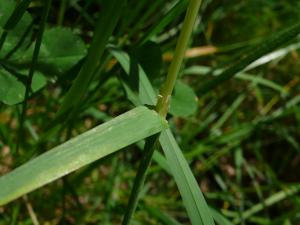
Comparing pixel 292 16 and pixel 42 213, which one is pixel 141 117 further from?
pixel 292 16

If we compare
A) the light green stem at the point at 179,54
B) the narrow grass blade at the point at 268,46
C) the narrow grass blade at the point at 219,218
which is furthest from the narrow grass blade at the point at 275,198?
the light green stem at the point at 179,54

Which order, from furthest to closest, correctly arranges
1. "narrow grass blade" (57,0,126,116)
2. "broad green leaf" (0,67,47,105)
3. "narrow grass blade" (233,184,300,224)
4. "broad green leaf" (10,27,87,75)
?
1. "narrow grass blade" (233,184,300,224)
2. "broad green leaf" (10,27,87,75)
3. "broad green leaf" (0,67,47,105)
4. "narrow grass blade" (57,0,126,116)

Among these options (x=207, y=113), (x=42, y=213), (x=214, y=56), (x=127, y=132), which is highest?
(x=214, y=56)

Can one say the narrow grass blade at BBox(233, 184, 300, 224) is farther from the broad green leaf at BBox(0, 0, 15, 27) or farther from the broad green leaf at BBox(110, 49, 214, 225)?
the broad green leaf at BBox(0, 0, 15, 27)

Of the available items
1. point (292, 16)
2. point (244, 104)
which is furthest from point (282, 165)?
point (292, 16)

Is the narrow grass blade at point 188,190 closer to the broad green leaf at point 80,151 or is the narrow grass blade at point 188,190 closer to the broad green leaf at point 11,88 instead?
the broad green leaf at point 80,151

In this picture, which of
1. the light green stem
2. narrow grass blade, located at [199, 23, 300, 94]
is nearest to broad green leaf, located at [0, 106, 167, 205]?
the light green stem

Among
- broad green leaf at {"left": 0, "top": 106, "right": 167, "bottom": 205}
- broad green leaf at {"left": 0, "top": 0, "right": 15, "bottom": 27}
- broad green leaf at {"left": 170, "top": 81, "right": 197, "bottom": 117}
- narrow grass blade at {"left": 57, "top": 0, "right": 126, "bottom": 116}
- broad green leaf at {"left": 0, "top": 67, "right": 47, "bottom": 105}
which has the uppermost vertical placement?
broad green leaf at {"left": 0, "top": 0, "right": 15, "bottom": 27}
